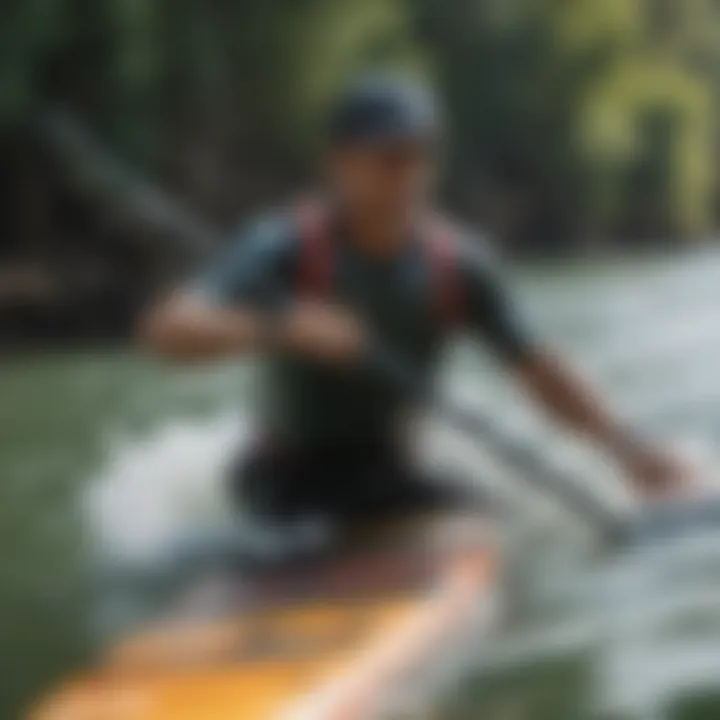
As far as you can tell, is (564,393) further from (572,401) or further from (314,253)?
(314,253)

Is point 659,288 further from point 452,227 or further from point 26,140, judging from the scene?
point 26,140

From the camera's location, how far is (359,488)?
0.68 meters

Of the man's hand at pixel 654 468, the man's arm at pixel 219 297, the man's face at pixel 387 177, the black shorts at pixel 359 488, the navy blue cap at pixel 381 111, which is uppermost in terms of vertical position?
the navy blue cap at pixel 381 111

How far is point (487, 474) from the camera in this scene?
Result: 2.36 ft

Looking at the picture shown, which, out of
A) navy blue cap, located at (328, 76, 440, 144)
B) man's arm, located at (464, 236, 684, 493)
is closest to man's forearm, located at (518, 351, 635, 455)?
man's arm, located at (464, 236, 684, 493)

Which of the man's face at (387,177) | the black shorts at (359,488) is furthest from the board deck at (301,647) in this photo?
the man's face at (387,177)

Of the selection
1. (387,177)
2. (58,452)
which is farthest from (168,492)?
(387,177)

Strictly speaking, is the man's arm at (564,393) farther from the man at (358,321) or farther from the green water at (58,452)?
the green water at (58,452)

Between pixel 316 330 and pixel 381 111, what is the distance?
0.08m

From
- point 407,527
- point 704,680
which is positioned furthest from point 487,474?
point 704,680

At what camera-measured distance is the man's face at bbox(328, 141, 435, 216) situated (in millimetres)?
641

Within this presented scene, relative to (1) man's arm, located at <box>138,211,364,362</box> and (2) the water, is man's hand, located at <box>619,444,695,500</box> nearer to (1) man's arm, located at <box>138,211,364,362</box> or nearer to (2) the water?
(2) the water

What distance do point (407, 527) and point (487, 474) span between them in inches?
2.0

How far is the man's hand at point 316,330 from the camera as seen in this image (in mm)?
633
